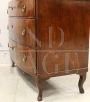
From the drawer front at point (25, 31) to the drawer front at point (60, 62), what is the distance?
0.41ft

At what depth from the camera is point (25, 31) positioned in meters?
1.54

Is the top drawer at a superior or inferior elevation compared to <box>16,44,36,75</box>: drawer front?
superior

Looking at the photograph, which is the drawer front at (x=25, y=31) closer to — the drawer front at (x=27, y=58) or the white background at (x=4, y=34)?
the drawer front at (x=27, y=58)

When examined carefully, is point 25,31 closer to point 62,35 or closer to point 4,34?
point 62,35

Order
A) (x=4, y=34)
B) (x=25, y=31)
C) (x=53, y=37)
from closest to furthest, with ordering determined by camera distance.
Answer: (x=53, y=37), (x=25, y=31), (x=4, y=34)

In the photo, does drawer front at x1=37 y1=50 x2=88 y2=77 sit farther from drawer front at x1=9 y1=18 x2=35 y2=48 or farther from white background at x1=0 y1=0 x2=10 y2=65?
white background at x1=0 y1=0 x2=10 y2=65

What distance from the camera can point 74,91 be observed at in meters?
1.67

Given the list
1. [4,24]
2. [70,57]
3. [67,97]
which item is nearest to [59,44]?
[70,57]

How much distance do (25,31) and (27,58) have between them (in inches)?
7.9

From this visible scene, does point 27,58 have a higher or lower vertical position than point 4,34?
lower

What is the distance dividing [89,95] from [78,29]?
0.51 m

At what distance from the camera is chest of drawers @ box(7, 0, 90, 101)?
4.59ft

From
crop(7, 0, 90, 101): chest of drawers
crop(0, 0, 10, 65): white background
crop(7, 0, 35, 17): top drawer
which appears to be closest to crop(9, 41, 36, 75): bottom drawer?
crop(7, 0, 90, 101): chest of drawers

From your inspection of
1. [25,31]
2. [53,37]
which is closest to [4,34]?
[25,31]
